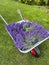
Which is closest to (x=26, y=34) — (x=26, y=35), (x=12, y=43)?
(x=26, y=35)

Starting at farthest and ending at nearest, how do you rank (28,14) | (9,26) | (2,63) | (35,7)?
(35,7) → (28,14) → (9,26) → (2,63)

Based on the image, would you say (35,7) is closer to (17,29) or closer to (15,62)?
(17,29)

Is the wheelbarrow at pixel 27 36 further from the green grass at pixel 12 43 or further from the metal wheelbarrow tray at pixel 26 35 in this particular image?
the green grass at pixel 12 43

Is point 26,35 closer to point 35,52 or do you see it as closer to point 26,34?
point 26,34

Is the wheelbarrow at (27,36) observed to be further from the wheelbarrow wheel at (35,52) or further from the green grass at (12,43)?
the green grass at (12,43)

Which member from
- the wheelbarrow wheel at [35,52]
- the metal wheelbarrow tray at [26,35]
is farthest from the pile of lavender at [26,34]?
the wheelbarrow wheel at [35,52]

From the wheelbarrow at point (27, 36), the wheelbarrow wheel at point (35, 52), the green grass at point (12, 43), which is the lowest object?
the green grass at point (12, 43)

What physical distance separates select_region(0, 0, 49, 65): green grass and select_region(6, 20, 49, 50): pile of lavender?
242 millimetres

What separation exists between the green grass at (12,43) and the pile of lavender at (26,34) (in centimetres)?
24

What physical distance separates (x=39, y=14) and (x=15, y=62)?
2.03 meters

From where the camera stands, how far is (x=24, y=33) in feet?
11.8

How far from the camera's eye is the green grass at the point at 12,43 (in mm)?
3371

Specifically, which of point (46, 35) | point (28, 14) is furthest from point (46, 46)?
point (28, 14)

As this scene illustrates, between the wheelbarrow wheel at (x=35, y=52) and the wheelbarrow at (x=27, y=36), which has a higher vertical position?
the wheelbarrow at (x=27, y=36)
